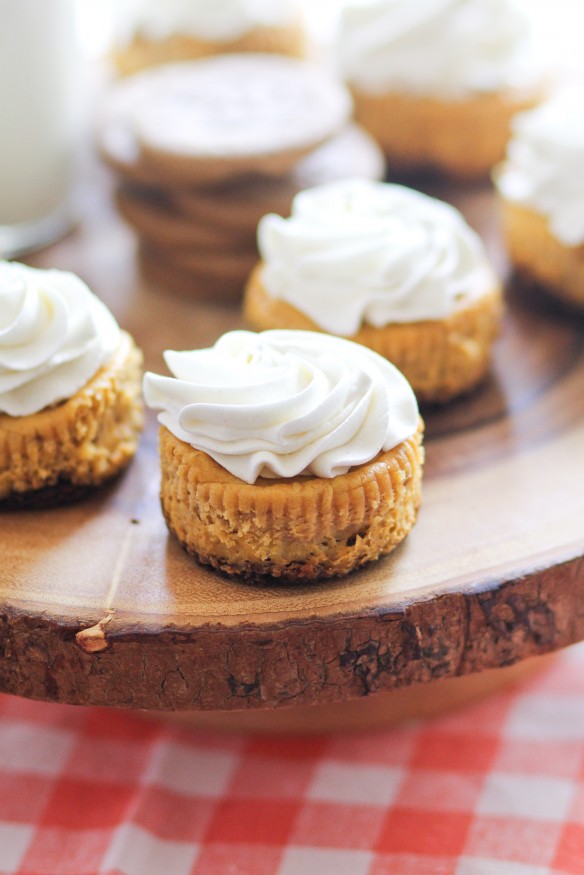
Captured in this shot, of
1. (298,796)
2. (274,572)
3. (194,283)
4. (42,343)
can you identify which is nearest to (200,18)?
(194,283)

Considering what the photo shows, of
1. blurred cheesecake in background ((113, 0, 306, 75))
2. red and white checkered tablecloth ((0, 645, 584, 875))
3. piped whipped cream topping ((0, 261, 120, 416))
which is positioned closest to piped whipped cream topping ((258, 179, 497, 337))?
piped whipped cream topping ((0, 261, 120, 416))

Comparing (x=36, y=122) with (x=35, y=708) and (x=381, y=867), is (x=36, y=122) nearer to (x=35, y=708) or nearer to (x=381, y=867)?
(x=35, y=708)

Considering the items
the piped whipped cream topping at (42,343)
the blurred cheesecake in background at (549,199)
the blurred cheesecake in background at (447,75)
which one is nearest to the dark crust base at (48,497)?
the piped whipped cream topping at (42,343)

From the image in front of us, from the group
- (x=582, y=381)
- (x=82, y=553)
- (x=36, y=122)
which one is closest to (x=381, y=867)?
(x=82, y=553)

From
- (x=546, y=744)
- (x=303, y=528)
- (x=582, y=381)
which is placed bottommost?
(x=546, y=744)

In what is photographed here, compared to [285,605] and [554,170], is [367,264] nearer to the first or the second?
[554,170]
